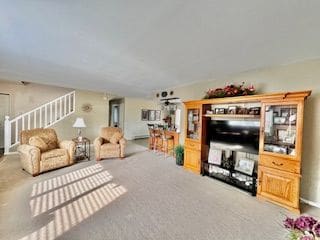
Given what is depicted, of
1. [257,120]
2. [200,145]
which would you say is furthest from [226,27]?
[200,145]

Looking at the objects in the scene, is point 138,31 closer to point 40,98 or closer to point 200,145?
point 200,145

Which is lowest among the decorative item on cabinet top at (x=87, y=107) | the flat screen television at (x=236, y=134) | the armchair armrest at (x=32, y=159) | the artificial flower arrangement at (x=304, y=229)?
the armchair armrest at (x=32, y=159)

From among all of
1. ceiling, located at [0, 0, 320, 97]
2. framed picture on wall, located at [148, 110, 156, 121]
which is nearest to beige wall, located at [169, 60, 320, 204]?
ceiling, located at [0, 0, 320, 97]

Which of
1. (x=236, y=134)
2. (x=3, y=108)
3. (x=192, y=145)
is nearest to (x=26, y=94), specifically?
(x=3, y=108)

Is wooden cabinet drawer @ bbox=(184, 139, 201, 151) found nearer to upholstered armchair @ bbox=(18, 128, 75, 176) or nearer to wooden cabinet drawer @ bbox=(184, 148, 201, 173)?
wooden cabinet drawer @ bbox=(184, 148, 201, 173)

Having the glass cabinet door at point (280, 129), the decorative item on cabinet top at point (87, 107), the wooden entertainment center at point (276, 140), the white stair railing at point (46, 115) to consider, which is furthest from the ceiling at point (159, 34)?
the decorative item on cabinet top at point (87, 107)

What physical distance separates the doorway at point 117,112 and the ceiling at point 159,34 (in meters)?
5.95

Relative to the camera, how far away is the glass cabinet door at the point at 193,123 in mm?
4391

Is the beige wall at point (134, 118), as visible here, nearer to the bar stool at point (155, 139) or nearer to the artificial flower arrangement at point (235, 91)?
the bar stool at point (155, 139)

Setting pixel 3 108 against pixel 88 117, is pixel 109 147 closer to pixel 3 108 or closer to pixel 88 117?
pixel 88 117

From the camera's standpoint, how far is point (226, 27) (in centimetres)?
202

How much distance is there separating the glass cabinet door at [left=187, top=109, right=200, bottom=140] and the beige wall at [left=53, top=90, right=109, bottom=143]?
16.1 feet

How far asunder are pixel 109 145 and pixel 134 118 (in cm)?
→ 465

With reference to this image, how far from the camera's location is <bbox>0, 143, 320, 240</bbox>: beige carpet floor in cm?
202
